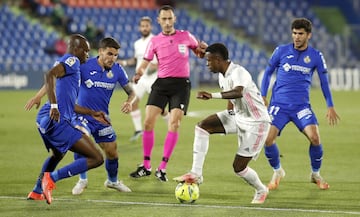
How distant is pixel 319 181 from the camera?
11586mm

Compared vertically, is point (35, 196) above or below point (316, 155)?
below

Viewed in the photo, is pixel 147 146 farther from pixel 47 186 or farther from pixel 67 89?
pixel 47 186

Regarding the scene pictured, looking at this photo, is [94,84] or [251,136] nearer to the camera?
[251,136]

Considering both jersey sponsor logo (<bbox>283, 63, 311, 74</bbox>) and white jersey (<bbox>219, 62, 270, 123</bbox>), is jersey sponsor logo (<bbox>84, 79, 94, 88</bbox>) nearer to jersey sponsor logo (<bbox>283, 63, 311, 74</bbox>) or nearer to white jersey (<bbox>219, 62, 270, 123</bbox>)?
white jersey (<bbox>219, 62, 270, 123</bbox>)

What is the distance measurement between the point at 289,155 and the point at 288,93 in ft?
12.1

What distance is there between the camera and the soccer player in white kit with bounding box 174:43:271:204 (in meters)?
9.81

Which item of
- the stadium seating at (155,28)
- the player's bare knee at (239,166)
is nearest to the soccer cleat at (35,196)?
the player's bare knee at (239,166)

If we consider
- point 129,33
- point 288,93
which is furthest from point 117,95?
point 288,93

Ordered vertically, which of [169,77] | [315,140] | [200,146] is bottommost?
[315,140]

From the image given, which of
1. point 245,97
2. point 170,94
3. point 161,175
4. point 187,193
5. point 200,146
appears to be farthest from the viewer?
point 170,94

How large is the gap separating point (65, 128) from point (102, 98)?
1.31m

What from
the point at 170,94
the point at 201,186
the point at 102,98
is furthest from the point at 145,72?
the point at 102,98

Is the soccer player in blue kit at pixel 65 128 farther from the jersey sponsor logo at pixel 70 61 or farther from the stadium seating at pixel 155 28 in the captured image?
the stadium seating at pixel 155 28

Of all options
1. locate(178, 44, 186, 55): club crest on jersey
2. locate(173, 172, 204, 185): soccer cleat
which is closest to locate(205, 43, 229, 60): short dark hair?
locate(173, 172, 204, 185): soccer cleat
